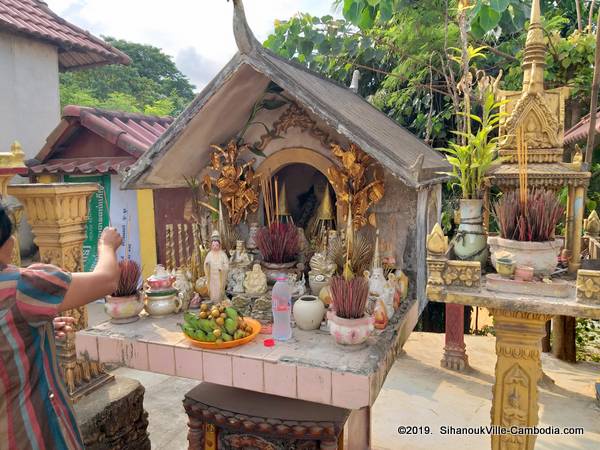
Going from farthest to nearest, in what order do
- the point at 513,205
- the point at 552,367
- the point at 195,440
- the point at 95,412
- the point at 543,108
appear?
1. the point at 552,367
2. the point at 95,412
3. the point at 195,440
4. the point at 543,108
5. the point at 513,205

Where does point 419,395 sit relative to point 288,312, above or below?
below

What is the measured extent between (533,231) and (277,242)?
230 centimetres

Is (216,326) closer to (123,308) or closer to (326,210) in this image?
(123,308)

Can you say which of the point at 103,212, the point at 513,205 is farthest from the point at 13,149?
the point at 103,212

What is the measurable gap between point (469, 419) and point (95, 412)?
4343mm

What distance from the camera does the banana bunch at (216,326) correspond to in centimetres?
356

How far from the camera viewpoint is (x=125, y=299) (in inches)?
164

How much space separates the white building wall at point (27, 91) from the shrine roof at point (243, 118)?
19.1 ft

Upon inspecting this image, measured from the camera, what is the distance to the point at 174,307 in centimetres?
439

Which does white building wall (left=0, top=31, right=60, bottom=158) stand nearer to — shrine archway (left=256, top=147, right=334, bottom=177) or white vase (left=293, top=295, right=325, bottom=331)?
shrine archway (left=256, top=147, right=334, bottom=177)

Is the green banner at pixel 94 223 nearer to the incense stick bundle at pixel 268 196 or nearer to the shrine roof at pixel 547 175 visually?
the incense stick bundle at pixel 268 196

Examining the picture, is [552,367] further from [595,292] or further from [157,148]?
[157,148]

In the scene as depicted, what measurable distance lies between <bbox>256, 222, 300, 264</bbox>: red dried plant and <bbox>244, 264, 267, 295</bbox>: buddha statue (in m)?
0.24

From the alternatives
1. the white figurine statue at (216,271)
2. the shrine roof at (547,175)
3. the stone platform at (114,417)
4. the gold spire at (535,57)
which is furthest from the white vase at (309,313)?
the gold spire at (535,57)
